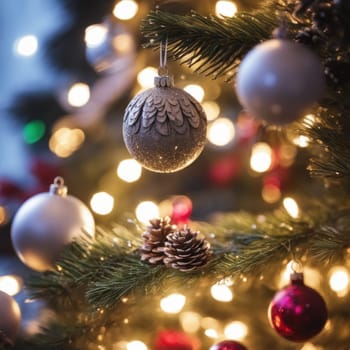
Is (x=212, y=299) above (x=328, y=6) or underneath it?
underneath

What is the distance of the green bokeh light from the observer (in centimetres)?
137

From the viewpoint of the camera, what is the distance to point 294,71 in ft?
1.55

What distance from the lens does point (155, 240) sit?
711 mm

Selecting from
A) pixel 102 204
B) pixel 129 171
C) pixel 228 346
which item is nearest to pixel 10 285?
pixel 102 204

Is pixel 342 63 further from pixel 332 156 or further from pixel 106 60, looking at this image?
pixel 106 60

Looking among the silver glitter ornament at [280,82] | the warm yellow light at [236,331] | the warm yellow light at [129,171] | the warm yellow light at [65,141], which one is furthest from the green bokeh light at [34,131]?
the silver glitter ornament at [280,82]

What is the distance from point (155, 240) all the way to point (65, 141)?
721 mm

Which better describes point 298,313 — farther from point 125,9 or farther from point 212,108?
point 212,108

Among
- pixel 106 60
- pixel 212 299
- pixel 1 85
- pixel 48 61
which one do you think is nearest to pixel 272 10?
pixel 212 299

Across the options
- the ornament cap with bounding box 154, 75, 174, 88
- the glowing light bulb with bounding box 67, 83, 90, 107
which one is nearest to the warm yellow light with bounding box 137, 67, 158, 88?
the glowing light bulb with bounding box 67, 83, 90, 107

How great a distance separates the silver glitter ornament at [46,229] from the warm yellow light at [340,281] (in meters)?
0.36

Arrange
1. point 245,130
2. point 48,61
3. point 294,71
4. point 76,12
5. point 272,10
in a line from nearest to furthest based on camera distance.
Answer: point 294,71
point 272,10
point 76,12
point 48,61
point 245,130

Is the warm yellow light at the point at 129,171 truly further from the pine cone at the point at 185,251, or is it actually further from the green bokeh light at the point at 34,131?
the pine cone at the point at 185,251

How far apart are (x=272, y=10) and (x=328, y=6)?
134 millimetres
